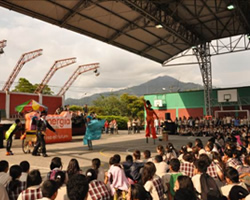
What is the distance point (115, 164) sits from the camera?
14.7 feet

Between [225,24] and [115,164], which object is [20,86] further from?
[115,164]

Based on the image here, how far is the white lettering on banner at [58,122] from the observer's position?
1530 cm

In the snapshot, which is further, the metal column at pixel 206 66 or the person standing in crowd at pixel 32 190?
the metal column at pixel 206 66

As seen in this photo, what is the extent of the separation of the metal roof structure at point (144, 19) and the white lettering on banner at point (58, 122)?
234 inches

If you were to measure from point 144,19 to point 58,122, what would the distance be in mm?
9254

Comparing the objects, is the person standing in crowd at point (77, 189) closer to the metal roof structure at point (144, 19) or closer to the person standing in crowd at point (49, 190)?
the person standing in crowd at point (49, 190)

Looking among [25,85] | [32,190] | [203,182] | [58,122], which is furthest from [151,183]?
[25,85]

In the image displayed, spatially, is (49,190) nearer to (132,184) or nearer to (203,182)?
(132,184)

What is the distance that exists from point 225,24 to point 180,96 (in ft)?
35.1

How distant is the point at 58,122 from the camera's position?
1577 centimetres

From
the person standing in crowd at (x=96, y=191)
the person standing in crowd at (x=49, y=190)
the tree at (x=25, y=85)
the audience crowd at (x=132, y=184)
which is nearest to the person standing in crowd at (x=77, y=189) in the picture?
the audience crowd at (x=132, y=184)

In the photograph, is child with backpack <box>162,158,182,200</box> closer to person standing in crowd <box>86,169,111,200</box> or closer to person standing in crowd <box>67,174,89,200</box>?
person standing in crowd <box>86,169,111,200</box>

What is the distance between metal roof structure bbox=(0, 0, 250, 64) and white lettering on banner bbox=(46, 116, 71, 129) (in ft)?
19.5

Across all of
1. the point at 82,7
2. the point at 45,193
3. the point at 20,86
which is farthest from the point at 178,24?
the point at 20,86
